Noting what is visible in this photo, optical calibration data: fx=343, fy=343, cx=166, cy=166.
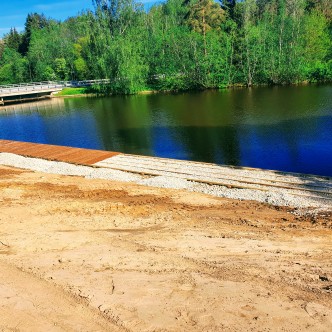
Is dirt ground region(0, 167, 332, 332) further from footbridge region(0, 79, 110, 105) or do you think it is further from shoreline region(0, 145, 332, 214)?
footbridge region(0, 79, 110, 105)

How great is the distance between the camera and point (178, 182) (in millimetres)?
17922

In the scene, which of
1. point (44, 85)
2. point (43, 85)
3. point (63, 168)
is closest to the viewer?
point (63, 168)

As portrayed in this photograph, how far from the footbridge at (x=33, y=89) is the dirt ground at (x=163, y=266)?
188ft

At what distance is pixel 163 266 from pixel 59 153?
750 inches

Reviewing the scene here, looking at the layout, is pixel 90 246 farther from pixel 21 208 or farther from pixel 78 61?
pixel 78 61

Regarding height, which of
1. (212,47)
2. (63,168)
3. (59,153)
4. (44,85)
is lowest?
(63,168)

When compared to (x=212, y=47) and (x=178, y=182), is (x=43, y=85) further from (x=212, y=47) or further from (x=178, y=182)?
(x=178, y=182)

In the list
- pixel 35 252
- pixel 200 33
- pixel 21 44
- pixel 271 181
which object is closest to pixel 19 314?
pixel 35 252

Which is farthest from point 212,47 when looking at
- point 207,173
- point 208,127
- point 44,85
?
point 207,173

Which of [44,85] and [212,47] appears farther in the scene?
[44,85]

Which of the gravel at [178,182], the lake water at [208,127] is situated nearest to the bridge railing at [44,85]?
the lake water at [208,127]

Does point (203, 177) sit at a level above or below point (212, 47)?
below

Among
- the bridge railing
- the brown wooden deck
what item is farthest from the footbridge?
the brown wooden deck

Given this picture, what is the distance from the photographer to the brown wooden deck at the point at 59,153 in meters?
23.8
